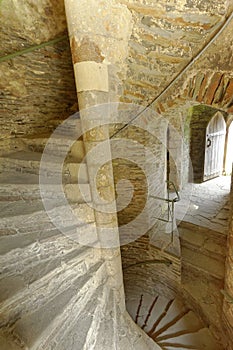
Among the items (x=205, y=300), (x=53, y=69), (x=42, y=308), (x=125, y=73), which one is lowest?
(x=205, y=300)

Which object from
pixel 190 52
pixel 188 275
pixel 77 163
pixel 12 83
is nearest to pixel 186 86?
pixel 190 52

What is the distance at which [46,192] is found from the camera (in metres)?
1.66

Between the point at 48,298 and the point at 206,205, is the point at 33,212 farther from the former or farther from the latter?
the point at 206,205

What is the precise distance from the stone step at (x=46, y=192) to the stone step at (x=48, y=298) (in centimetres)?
50

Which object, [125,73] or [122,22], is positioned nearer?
[122,22]

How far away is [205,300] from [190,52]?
3.18 m

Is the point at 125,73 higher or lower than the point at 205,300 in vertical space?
higher

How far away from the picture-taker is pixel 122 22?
155cm

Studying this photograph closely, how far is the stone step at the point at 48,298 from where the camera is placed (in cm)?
99

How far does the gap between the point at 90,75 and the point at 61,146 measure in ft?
2.99

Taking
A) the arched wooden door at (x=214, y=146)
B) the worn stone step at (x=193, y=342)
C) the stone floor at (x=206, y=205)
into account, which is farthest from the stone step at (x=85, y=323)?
the arched wooden door at (x=214, y=146)

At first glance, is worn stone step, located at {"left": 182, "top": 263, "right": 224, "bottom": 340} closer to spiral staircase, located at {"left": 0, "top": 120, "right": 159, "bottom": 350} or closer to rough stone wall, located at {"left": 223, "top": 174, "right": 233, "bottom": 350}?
rough stone wall, located at {"left": 223, "top": 174, "right": 233, "bottom": 350}

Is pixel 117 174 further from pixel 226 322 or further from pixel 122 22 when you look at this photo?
pixel 226 322

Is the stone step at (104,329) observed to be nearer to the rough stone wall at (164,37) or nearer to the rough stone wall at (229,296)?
the rough stone wall at (229,296)
